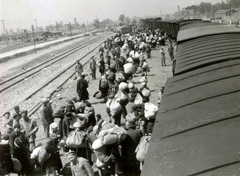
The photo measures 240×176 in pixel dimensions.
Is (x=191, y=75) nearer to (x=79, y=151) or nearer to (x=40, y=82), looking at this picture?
(x=79, y=151)

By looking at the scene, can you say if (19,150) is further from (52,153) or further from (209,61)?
(209,61)

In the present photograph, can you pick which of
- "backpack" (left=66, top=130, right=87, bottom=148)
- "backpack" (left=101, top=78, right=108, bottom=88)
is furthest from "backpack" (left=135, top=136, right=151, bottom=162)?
"backpack" (left=101, top=78, right=108, bottom=88)

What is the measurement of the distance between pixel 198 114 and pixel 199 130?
438mm

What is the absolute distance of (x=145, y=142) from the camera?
4941 millimetres

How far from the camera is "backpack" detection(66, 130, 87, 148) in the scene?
5789 millimetres

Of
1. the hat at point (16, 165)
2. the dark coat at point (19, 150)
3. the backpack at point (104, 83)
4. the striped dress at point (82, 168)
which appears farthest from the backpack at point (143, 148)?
the backpack at point (104, 83)

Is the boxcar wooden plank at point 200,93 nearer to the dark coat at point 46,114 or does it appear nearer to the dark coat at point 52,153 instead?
the dark coat at point 52,153

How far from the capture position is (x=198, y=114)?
10.5 ft

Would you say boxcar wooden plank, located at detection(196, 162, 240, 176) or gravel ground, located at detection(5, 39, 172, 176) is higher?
boxcar wooden plank, located at detection(196, 162, 240, 176)

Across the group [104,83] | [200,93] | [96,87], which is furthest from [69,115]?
[96,87]

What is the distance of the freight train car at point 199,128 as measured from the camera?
2189mm

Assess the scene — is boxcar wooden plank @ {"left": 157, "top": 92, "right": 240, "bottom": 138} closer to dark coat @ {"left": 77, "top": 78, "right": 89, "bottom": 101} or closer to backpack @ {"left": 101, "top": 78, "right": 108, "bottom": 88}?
dark coat @ {"left": 77, "top": 78, "right": 89, "bottom": 101}

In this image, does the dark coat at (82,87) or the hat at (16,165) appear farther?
the dark coat at (82,87)

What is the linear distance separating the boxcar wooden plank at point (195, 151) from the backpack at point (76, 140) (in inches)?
125
